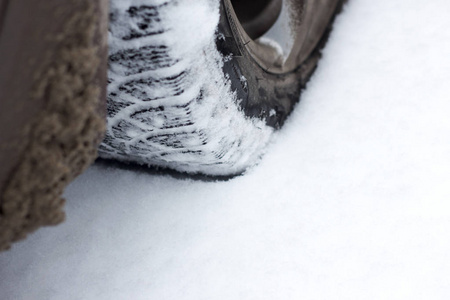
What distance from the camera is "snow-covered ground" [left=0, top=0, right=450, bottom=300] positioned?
53cm

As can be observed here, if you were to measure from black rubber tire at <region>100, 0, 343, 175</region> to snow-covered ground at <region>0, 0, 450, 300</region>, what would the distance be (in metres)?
0.05

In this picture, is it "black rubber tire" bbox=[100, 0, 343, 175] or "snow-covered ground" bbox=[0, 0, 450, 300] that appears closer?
"black rubber tire" bbox=[100, 0, 343, 175]

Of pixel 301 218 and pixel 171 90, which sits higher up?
pixel 171 90

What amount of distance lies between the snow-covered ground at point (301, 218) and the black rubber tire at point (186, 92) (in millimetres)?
47

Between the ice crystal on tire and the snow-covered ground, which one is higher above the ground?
the ice crystal on tire

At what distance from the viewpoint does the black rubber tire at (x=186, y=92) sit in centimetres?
35

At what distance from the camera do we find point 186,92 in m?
0.39

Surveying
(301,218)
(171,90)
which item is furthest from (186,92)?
(301,218)

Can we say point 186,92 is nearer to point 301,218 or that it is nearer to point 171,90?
point 171,90

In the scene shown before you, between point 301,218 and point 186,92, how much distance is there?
25 cm

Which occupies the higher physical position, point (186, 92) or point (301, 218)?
point (186, 92)

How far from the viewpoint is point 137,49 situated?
13.8 inches

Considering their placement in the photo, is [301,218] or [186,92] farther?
[301,218]

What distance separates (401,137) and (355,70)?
0.13 meters
